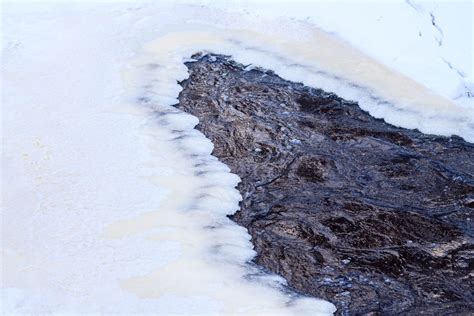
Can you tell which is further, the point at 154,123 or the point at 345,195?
the point at 154,123

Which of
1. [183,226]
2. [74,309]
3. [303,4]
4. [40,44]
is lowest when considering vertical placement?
[74,309]

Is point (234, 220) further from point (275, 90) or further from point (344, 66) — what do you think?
point (344, 66)

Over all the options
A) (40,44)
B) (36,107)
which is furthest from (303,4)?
(36,107)

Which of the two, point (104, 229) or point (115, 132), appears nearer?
point (104, 229)

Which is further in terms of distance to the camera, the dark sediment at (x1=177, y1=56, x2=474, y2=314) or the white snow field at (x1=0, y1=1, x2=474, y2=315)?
the dark sediment at (x1=177, y1=56, x2=474, y2=314)

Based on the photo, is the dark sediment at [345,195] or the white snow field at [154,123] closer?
the white snow field at [154,123]
